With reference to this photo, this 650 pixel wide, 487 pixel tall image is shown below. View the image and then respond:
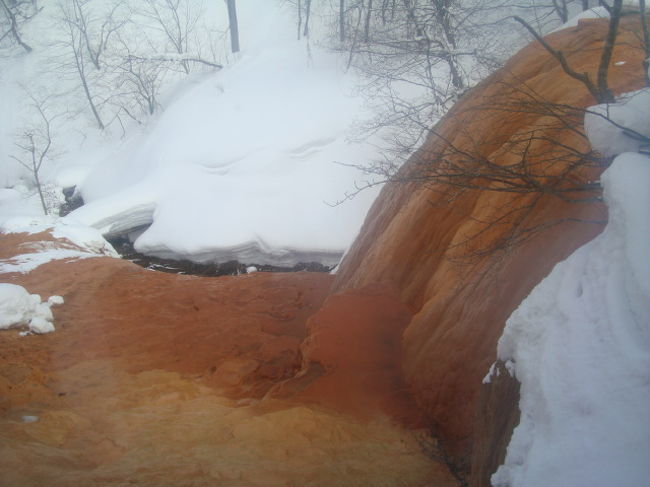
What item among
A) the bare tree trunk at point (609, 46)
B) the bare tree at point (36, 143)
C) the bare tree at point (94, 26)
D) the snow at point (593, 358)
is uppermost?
the bare tree at point (94, 26)

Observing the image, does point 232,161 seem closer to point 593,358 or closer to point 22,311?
point 22,311

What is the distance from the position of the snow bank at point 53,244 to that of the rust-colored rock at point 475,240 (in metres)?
6.56

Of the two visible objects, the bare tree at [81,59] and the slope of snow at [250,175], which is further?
the bare tree at [81,59]

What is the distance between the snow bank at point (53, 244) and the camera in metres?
8.46

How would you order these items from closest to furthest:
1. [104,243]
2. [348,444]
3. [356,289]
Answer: [348,444], [356,289], [104,243]

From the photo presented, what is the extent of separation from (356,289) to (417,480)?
9.79ft

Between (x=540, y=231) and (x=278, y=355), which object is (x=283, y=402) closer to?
(x=278, y=355)

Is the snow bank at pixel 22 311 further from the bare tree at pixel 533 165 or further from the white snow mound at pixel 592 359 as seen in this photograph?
the white snow mound at pixel 592 359

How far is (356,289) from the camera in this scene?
19.7 ft

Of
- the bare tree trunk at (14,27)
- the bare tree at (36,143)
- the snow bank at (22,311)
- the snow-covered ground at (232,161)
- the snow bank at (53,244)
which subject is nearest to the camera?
the snow bank at (22,311)

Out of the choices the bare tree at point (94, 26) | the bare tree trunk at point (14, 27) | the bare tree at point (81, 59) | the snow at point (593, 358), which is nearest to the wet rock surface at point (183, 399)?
the snow at point (593, 358)

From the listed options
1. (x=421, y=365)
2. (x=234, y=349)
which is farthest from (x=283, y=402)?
(x=234, y=349)

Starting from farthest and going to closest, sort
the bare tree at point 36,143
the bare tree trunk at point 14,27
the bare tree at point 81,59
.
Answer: the bare tree trunk at point 14,27 < the bare tree at point 81,59 < the bare tree at point 36,143

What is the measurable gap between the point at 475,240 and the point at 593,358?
255cm
